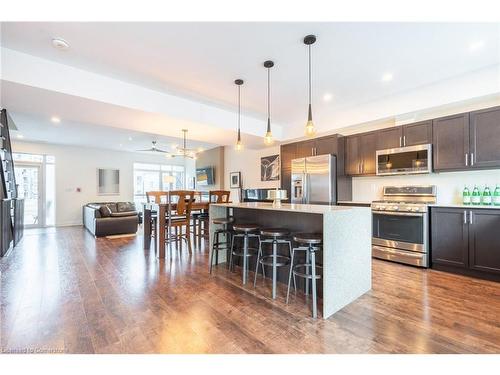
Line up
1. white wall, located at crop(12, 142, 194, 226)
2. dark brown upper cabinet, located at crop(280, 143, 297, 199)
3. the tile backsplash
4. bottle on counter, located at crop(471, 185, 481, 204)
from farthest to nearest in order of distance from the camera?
1. white wall, located at crop(12, 142, 194, 226)
2. dark brown upper cabinet, located at crop(280, 143, 297, 199)
3. the tile backsplash
4. bottle on counter, located at crop(471, 185, 481, 204)

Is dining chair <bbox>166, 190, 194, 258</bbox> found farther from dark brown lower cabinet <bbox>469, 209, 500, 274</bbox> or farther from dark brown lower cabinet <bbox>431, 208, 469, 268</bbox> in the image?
dark brown lower cabinet <bbox>469, 209, 500, 274</bbox>

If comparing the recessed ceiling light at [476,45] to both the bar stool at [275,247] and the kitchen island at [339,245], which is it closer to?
the kitchen island at [339,245]

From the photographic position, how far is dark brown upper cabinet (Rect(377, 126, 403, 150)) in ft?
13.3

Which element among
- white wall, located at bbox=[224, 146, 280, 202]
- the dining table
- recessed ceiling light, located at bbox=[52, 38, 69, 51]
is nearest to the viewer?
recessed ceiling light, located at bbox=[52, 38, 69, 51]

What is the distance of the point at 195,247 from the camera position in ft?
15.7

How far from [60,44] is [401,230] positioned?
197 inches

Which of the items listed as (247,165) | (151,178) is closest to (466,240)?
(247,165)

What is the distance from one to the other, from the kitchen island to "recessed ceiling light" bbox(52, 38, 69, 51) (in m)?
2.81

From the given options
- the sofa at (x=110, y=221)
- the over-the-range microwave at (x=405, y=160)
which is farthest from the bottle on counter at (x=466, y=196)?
the sofa at (x=110, y=221)

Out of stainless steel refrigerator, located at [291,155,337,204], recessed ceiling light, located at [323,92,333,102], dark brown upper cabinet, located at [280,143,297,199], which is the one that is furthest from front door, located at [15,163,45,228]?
recessed ceiling light, located at [323,92,333,102]

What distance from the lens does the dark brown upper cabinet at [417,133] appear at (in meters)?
3.73

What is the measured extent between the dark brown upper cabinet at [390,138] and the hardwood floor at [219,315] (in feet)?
6.66
